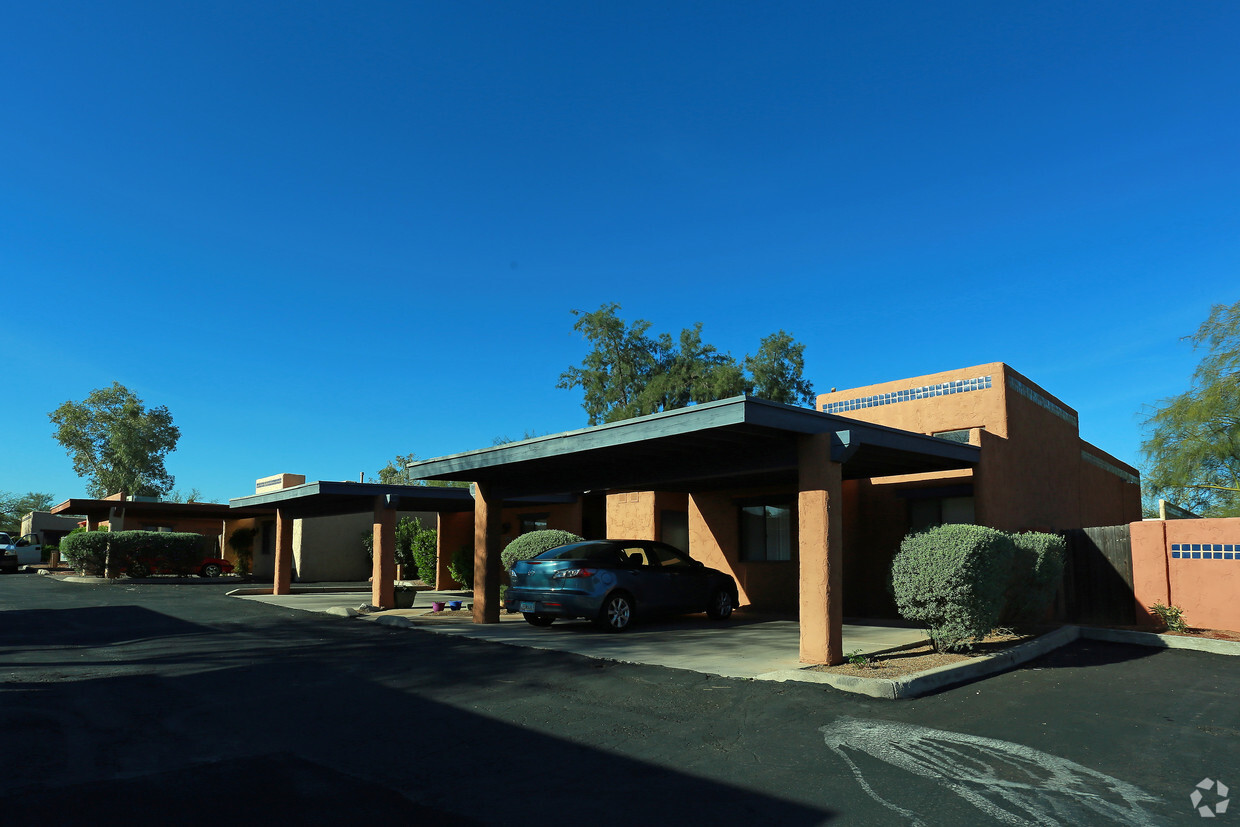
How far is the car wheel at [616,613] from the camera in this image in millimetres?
12539

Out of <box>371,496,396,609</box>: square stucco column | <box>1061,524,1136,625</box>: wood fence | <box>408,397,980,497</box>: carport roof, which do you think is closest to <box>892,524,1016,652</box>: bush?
<box>408,397,980,497</box>: carport roof

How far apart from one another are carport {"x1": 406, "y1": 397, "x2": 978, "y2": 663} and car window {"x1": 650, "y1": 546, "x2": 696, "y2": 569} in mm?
1413

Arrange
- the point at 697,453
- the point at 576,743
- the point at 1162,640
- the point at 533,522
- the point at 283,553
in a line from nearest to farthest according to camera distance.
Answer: the point at 576,743 → the point at 1162,640 → the point at 697,453 → the point at 283,553 → the point at 533,522

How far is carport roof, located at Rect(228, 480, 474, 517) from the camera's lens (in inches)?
714

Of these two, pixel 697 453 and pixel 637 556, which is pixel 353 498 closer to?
pixel 637 556

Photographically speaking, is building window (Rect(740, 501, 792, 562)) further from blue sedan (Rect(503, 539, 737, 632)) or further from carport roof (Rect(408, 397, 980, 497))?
blue sedan (Rect(503, 539, 737, 632))

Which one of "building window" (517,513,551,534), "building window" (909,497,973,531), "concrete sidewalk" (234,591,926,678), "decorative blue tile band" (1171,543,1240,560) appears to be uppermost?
"building window" (909,497,973,531)

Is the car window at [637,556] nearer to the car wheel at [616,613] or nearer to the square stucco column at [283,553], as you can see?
the car wheel at [616,613]

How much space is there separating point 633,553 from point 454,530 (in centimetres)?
1132

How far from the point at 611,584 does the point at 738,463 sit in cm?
317

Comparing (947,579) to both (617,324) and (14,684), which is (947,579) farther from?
(617,324)

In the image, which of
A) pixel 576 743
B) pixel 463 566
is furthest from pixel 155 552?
Result: pixel 576 743

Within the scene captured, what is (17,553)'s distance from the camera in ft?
126

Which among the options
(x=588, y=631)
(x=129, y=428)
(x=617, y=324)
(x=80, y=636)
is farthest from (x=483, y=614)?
(x=129, y=428)
